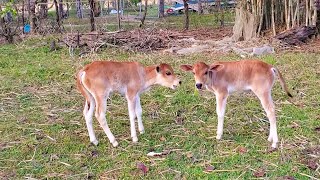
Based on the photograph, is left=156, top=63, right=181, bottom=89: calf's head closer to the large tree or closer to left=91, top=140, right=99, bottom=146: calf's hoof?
left=91, top=140, right=99, bottom=146: calf's hoof

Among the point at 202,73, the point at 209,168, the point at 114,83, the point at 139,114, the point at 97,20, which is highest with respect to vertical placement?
the point at 97,20

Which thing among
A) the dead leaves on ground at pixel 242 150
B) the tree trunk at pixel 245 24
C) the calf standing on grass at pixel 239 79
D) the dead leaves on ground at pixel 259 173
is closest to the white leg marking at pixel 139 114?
the calf standing on grass at pixel 239 79

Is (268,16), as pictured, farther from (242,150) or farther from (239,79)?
(242,150)

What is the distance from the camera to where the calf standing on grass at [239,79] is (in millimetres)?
5434

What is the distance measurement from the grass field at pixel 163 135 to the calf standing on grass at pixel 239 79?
39 cm

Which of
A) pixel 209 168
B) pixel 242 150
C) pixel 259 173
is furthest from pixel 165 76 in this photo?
pixel 259 173

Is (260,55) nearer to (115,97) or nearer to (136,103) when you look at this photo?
(115,97)

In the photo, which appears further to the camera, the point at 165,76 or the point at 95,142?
the point at 165,76

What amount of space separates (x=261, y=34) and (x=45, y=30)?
7.00m

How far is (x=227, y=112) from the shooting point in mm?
6648

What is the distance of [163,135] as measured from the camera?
5.93m

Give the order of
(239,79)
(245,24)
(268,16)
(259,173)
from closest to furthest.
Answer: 1. (259,173)
2. (239,79)
3. (245,24)
4. (268,16)

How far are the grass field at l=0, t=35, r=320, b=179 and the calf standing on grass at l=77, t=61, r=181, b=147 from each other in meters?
0.31

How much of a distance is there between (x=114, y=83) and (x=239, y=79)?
150 cm
